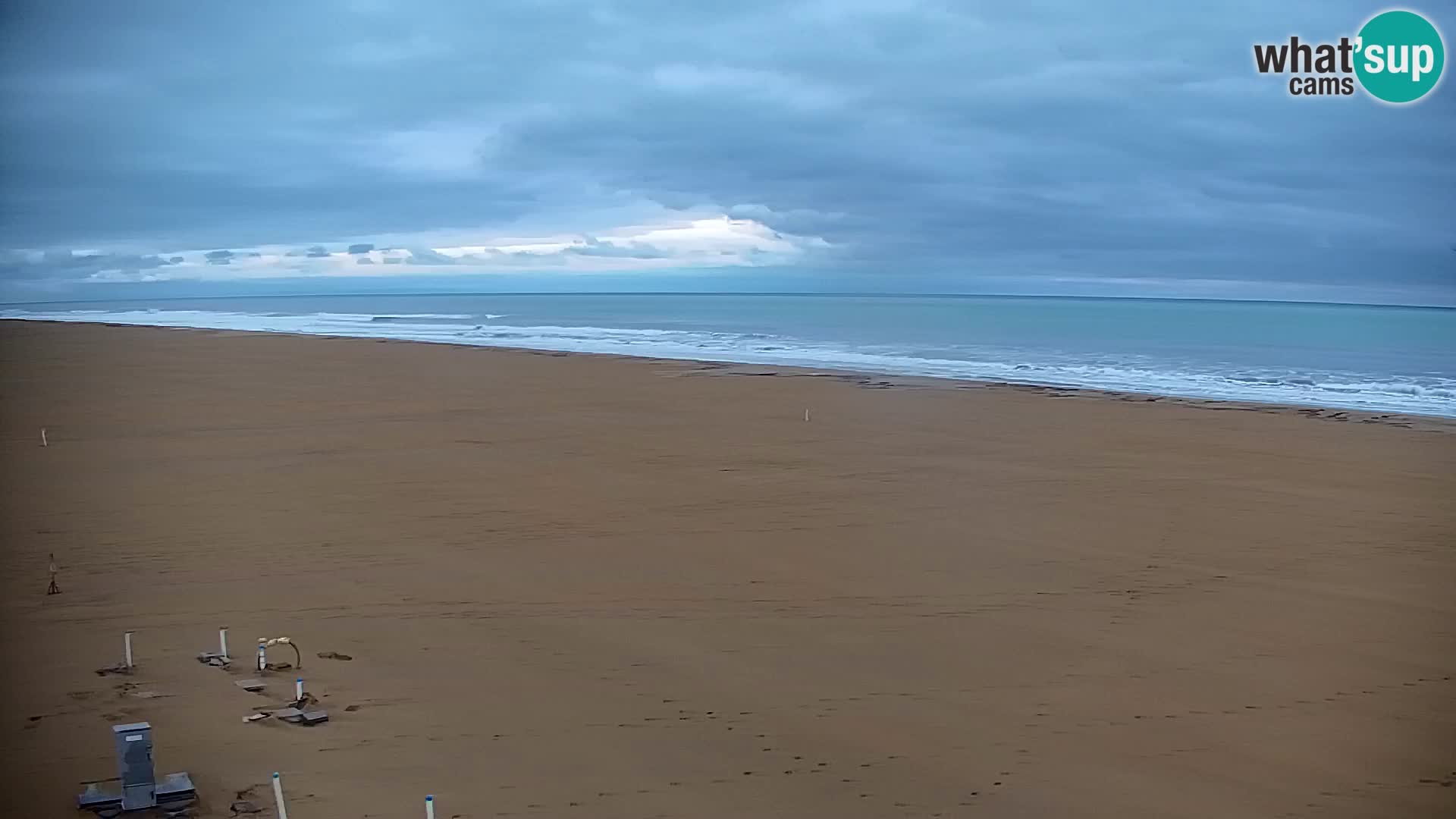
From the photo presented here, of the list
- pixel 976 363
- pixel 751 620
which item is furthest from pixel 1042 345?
pixel 751 620

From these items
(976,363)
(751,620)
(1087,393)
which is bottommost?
(751,620)

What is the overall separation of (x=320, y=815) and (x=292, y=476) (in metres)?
8.28

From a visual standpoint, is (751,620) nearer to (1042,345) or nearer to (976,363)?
(976,363)

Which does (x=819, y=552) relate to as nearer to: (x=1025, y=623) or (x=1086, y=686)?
(x=1025, y=623)

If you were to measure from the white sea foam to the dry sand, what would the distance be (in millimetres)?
8238

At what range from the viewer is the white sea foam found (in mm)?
22422

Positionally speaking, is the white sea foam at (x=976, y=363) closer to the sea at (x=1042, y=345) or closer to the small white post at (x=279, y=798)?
the sea at (x=1042, y=345)

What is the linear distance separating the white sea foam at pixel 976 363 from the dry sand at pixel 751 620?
27.0 feet

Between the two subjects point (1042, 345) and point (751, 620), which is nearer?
point (751, 620)

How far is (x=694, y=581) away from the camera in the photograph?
304 inches

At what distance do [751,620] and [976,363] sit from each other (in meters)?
25.1

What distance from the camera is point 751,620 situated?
685 centimetres

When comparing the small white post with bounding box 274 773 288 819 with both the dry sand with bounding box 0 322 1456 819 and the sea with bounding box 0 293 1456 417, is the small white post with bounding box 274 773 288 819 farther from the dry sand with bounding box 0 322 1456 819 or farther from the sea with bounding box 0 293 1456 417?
the sea with bounding box 0 293 1456 417

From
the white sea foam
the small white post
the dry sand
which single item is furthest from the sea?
the small white post
